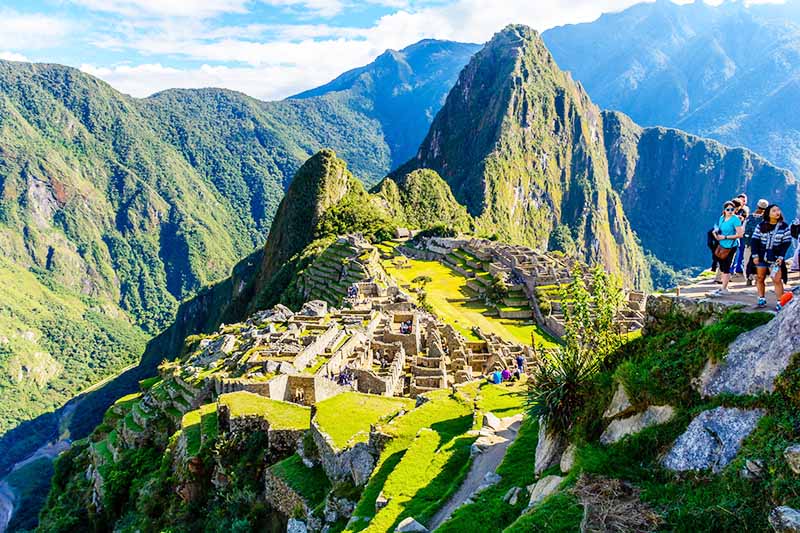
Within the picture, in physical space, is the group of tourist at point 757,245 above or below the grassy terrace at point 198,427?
above

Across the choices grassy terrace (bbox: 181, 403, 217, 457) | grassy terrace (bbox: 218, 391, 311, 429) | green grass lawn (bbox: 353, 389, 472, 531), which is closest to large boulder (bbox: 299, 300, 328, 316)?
grassy terrace (bbox: 181, 403, 217, 457)

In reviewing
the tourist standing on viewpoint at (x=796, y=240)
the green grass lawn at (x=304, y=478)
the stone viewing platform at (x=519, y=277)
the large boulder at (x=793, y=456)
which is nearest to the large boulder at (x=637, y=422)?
the large boulder at (x=793, y=456)

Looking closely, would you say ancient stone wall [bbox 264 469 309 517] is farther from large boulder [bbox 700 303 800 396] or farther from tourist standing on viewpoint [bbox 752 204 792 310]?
tourist standing on viewpoint [bbox 752 204 792 310]

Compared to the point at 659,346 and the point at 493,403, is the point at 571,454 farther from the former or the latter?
the point at 493,403

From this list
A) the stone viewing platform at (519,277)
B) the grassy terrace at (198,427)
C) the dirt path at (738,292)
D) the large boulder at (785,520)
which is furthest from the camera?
the stone viewing platform at (519,277)

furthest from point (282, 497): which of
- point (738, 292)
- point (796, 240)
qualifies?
point (796, 240)

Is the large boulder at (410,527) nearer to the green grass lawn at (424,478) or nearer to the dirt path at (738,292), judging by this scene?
the green grass lawn at (424,478)
